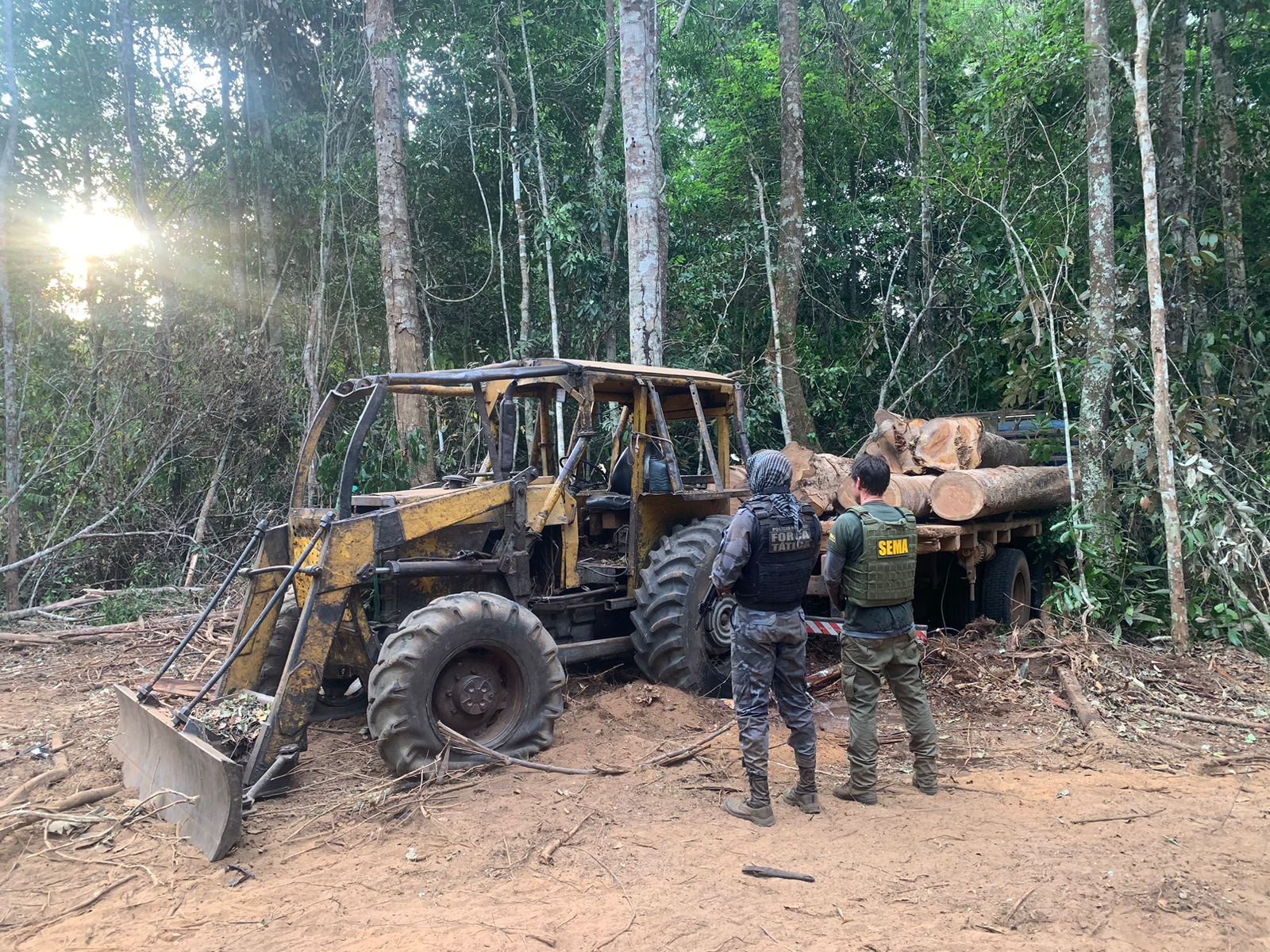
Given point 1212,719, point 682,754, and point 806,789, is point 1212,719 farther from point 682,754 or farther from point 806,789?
point 682,754

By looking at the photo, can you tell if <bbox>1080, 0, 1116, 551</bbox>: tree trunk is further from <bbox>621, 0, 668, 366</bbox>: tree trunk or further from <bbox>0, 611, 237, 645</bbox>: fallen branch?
<bbox>0, 611, 237, 645</bbox>: fallen branch

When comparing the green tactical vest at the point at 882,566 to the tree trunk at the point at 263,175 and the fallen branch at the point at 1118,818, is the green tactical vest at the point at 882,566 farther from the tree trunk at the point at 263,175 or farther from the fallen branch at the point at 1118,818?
the tree trunk at the point at 263,175

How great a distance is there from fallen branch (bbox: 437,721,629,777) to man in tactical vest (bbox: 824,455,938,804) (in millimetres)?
1345

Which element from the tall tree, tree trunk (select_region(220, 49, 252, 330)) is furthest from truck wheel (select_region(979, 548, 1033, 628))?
tree trunk (select_region(220, 49, 252, 330))

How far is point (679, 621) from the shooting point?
19.5ft

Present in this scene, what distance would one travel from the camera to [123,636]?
7.98 meters

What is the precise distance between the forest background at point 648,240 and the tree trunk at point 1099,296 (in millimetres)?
34

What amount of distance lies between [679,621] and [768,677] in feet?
5.40

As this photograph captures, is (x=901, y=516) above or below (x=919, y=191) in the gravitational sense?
below

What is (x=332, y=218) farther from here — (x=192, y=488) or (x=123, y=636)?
(x=123, y=636)

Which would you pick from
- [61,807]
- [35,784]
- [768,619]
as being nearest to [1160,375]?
[768,619]

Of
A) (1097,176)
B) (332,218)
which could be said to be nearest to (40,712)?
(1097,176)

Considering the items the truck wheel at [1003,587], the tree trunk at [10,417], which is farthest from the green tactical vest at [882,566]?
the tree trunk at [10,417]

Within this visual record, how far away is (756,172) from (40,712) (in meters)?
12.8
